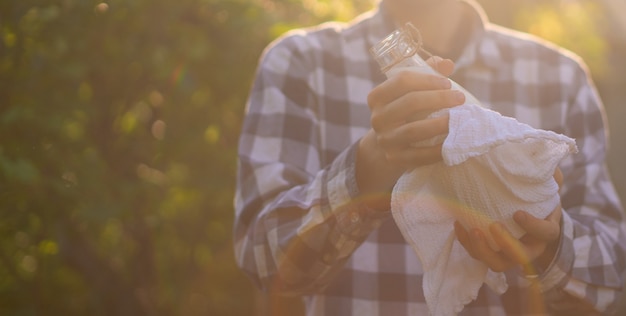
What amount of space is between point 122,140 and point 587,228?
2131 mm

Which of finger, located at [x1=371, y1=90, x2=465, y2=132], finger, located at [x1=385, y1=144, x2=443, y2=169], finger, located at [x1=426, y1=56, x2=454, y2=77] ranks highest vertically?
finger, located at [x1=426, y1=56, x2=454, y2=77]

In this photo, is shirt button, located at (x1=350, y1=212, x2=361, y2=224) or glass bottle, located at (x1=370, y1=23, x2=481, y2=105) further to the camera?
shirt button, located at (x1=350, y1=212, x2=361, y2=224)

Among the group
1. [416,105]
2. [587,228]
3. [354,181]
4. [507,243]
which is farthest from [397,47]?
[587,228]

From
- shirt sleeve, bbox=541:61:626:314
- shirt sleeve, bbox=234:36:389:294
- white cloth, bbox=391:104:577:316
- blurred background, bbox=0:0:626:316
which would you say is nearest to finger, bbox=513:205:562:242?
white cloth, bbox=391:104:577:316

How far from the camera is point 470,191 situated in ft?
4.24

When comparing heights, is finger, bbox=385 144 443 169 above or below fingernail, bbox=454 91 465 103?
below

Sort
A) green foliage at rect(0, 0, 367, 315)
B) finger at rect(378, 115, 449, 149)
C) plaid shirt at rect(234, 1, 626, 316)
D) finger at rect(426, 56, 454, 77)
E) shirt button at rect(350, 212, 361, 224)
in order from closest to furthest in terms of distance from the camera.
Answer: finger at rect(378, 115, 449, 149), finger at rect(426, 56, 454, 77), shirt button at rect(350, 212, 361, 224), plaid shirt at rect(234, 1, 626, 316), green foliage at rect(0, 0, 367, 315)

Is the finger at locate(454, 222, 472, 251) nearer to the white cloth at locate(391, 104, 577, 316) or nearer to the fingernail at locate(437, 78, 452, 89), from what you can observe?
the white cloth at locate(391, 104, 577, 316)

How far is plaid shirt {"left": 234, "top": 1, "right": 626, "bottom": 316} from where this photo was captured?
1.58 m

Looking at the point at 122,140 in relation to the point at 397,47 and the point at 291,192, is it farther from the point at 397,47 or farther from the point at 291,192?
the point at 397,47

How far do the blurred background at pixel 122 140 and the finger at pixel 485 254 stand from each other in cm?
162

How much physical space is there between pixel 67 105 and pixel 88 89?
0.32 m

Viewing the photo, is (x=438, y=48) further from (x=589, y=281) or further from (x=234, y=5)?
(x=234, y=5)

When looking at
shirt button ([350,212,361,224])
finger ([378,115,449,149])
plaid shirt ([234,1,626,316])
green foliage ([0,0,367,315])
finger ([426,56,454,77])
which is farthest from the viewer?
green foliage ([0,0,367,315])
